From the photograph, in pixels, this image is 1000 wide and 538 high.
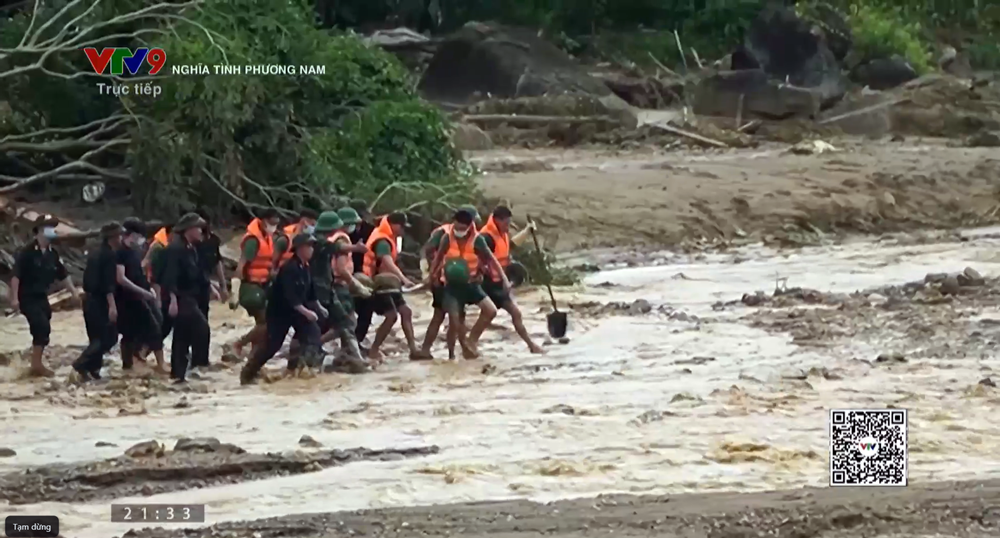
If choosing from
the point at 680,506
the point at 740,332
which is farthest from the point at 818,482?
the point at 740,332

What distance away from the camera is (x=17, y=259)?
8.45 metres

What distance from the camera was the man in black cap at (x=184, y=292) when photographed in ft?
27.5

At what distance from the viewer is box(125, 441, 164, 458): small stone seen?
21.9ft

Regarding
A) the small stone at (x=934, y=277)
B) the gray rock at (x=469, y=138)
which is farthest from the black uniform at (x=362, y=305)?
the small stone at (x=934, y=277)

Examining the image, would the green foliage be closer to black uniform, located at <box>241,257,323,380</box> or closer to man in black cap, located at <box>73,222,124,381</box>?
black uniform, located at <box>241,257,323,380</box>

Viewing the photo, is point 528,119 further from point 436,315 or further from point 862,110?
point 436,315

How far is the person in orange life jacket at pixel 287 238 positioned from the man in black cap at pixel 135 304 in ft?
2.12

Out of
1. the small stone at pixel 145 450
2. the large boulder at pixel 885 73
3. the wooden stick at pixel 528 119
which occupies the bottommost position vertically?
the small stone at pixel 145 450

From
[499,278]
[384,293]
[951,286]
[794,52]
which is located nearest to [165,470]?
[384,293]

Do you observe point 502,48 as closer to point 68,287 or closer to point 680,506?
point 68,287

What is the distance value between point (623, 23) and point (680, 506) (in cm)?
→ 331

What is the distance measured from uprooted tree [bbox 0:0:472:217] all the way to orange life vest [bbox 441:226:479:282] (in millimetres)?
1338

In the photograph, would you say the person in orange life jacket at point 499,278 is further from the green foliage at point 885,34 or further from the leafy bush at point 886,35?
the leafy bush at point 886,35

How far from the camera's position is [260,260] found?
28.6ft
